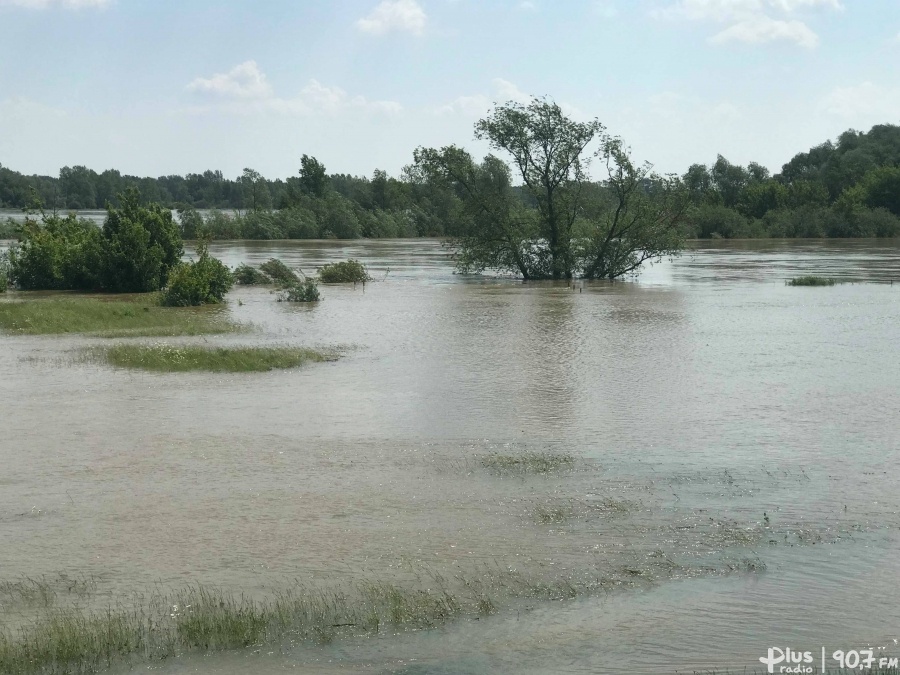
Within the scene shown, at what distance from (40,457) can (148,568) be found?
3934mm

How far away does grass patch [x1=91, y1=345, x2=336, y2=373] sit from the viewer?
1666 centimetres

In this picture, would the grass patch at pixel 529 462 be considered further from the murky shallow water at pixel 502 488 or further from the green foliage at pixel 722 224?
the green foliage at pixel 722 224

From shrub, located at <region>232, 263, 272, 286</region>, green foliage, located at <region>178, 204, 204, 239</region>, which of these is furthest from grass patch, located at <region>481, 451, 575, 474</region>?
green foliage, located at <region>178, 204, 204, 239</region>

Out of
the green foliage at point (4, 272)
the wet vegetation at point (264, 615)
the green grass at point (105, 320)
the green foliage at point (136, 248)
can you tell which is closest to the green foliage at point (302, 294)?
the green foliage at point (136, 248)

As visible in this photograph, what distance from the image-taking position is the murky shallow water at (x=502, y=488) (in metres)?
6.45

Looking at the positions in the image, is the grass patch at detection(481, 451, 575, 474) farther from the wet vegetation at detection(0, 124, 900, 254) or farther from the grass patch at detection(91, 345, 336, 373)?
the wet vegetation at detection(0, 124, 900, 254)

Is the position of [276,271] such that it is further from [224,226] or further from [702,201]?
[702,201]

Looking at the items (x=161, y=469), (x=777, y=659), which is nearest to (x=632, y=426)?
(x=161, y=469)

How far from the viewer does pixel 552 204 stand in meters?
40.3

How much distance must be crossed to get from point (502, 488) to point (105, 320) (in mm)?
16442

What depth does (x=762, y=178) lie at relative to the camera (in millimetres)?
129625

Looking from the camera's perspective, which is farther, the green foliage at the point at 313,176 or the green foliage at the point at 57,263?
the green foliage at the point at 313,176

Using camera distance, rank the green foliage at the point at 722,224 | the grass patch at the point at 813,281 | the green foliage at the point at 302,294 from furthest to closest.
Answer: the green foliage at the point at 722,224 → the grass patch at the point at 813,281 → the green foliage at the point at 302,294

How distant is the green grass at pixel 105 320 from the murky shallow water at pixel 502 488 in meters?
2.20
